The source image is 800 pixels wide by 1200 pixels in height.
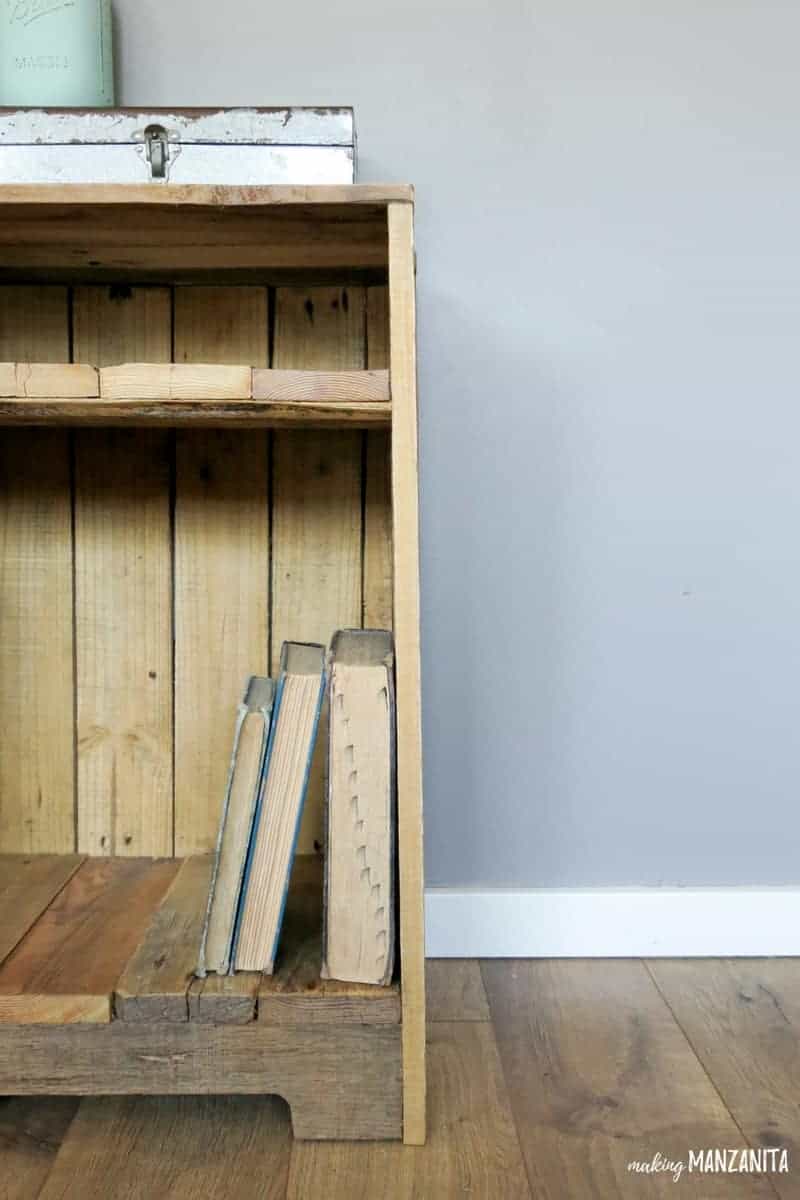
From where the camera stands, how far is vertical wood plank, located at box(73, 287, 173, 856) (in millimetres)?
1212

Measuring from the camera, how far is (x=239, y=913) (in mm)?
929

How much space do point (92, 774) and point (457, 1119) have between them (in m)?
0.59

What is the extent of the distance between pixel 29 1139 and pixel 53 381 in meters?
0.69

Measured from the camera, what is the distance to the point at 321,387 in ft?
2.80

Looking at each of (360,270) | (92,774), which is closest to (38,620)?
(92,774)

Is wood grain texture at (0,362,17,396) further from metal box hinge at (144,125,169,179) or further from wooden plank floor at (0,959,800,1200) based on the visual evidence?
wooden plank floor at (0,959,800,1200)

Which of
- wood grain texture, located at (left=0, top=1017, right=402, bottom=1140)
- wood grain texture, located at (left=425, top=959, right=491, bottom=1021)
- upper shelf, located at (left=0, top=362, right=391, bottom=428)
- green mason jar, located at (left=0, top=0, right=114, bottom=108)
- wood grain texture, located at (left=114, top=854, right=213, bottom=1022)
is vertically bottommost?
wood grain texture, located at (left=425, top=959, right=491, bottom=1021)

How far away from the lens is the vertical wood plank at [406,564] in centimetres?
86

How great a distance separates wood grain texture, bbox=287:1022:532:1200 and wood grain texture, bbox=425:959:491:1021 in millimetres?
121

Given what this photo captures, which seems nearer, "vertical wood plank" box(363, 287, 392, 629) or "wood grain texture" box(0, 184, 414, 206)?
"wood grain texture" box(0, 184, 414, 206)

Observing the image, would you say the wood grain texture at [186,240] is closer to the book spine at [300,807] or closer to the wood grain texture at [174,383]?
the wood grain texture at [174,383]

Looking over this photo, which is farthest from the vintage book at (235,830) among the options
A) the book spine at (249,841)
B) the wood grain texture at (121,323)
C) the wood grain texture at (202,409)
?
the wood grain texture at (121,323)

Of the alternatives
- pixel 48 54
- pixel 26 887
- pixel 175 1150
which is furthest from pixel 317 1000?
pixel 48 54

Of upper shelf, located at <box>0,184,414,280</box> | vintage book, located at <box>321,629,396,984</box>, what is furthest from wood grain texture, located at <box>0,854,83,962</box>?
upper shelf, located at <box>0,184,414,280</box>
